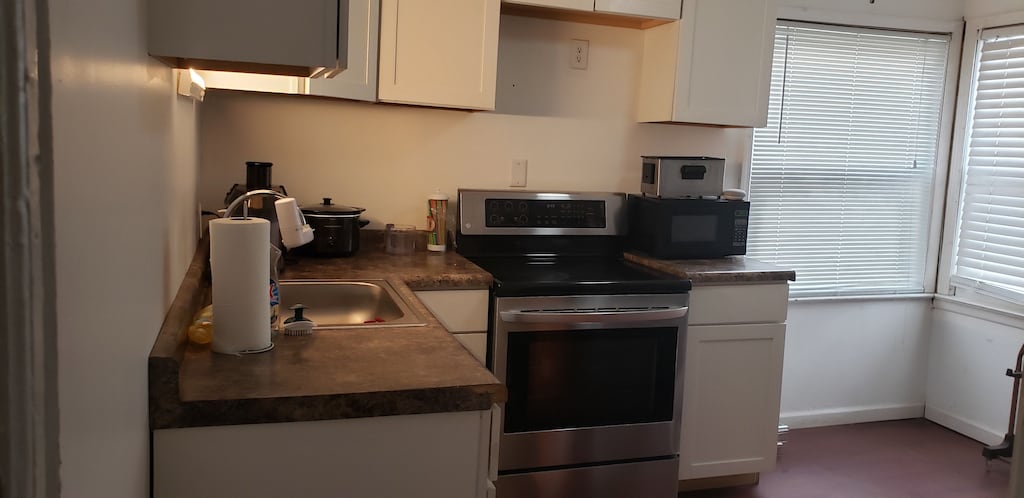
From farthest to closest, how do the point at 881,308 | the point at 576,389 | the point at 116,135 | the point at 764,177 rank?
the point at 881,308
the point at 764,177
the point at 576,389
the point at 116,135

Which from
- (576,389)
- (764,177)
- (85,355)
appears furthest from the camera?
(764,177)

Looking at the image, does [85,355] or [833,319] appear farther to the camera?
[833,319]

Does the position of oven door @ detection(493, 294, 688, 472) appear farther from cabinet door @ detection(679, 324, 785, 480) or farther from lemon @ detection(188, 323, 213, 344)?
lemon @ detection(188, 323, 213, 344)

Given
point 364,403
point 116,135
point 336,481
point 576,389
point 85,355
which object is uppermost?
point 116,135

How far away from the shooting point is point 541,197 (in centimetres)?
315

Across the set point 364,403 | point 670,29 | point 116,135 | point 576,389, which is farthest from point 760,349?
point 116,135

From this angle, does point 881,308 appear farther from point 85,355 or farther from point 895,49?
point 85,355

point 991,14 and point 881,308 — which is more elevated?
point 991,14

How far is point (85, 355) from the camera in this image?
0.62 meters

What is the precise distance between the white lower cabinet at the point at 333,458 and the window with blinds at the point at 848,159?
2659 mm

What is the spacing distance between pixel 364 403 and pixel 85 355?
698 mm

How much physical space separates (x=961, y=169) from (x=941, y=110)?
299 mm

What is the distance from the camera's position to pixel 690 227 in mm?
3082

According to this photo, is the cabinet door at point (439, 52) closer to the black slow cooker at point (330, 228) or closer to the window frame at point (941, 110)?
the black slow cooker at point (330, 228)
